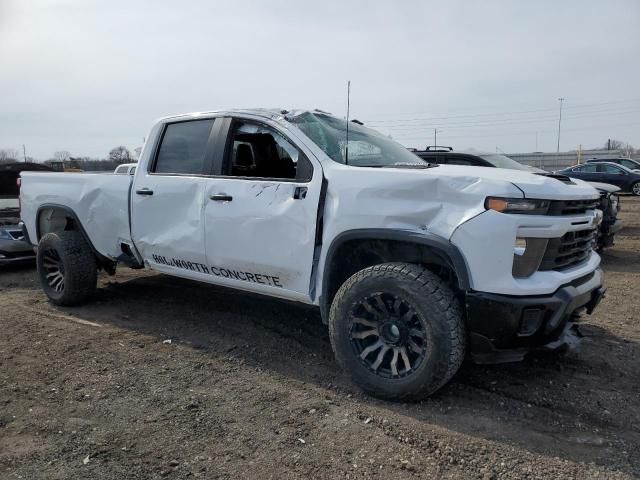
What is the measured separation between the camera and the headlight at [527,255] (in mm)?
3088

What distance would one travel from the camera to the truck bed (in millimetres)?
5230

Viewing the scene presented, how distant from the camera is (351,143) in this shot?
167 inches

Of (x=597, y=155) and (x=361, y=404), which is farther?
(x=597, y=155)

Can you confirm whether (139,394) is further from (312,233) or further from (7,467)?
(312,233)

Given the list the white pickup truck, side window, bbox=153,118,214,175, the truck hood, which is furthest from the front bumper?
side window, bbox=153,118,214,175

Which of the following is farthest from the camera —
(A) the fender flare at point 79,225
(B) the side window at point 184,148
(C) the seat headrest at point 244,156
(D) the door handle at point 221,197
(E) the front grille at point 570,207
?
(A) the fender flare at point 79,225

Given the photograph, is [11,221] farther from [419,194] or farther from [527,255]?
[527,255]

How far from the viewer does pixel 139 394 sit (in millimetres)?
3676

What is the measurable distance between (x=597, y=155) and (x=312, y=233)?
149 feet

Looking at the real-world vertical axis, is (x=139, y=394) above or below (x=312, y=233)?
below

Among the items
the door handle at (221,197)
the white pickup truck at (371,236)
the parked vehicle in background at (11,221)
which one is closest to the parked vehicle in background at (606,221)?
the white pickup truck at (371,236)

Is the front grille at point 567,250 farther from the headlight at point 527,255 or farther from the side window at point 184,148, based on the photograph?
the side window at point 184,148

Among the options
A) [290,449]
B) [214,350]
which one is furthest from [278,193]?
[290,449]

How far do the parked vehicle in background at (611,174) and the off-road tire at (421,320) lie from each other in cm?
1786
